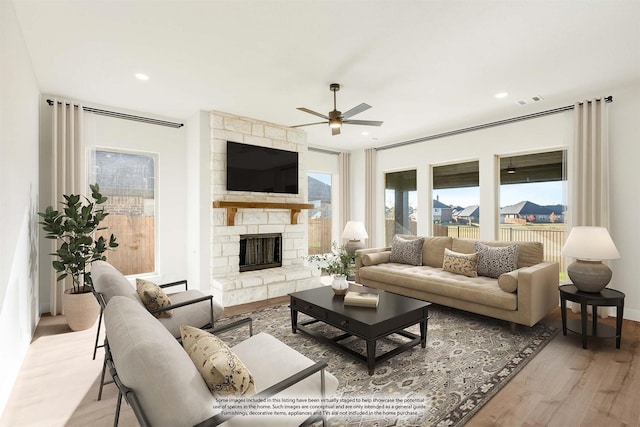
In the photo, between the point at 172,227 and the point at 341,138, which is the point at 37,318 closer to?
the point at 172,227

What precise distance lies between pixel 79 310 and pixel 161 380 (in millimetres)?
2986

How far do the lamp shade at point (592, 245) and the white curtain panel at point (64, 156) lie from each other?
17.9ft

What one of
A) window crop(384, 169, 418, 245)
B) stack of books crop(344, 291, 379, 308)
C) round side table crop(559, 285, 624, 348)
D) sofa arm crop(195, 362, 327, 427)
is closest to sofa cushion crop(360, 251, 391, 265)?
window crop(384, 169, 418, 245)

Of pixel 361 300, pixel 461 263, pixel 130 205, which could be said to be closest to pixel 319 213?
pixel 461 263

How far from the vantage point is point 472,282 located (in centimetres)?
359

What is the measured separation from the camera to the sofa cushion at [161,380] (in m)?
1.06

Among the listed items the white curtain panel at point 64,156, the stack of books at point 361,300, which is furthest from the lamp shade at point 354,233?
the white curtain panel at point 64,156

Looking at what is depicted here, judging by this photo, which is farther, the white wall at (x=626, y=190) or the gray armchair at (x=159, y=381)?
the white wall at (x=626, y=190)

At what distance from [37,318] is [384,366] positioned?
3720mm

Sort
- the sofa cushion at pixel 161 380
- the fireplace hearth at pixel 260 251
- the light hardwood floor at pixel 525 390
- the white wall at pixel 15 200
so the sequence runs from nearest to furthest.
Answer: the sofa cushion at pixel 161 380 < the light hardwood floor at pixel 525 390 < the white wall at pixel 15 200 < the fireplace hearth at pixel 260 251

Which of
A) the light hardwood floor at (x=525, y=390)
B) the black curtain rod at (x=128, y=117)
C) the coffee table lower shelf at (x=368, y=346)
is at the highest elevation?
the black curtain rod at (x=128, y=117)

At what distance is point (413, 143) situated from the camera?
18.9ft

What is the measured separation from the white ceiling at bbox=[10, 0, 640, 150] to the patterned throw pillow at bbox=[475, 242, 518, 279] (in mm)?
1826

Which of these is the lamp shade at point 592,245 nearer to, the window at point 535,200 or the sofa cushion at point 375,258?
the window at point 535,200
